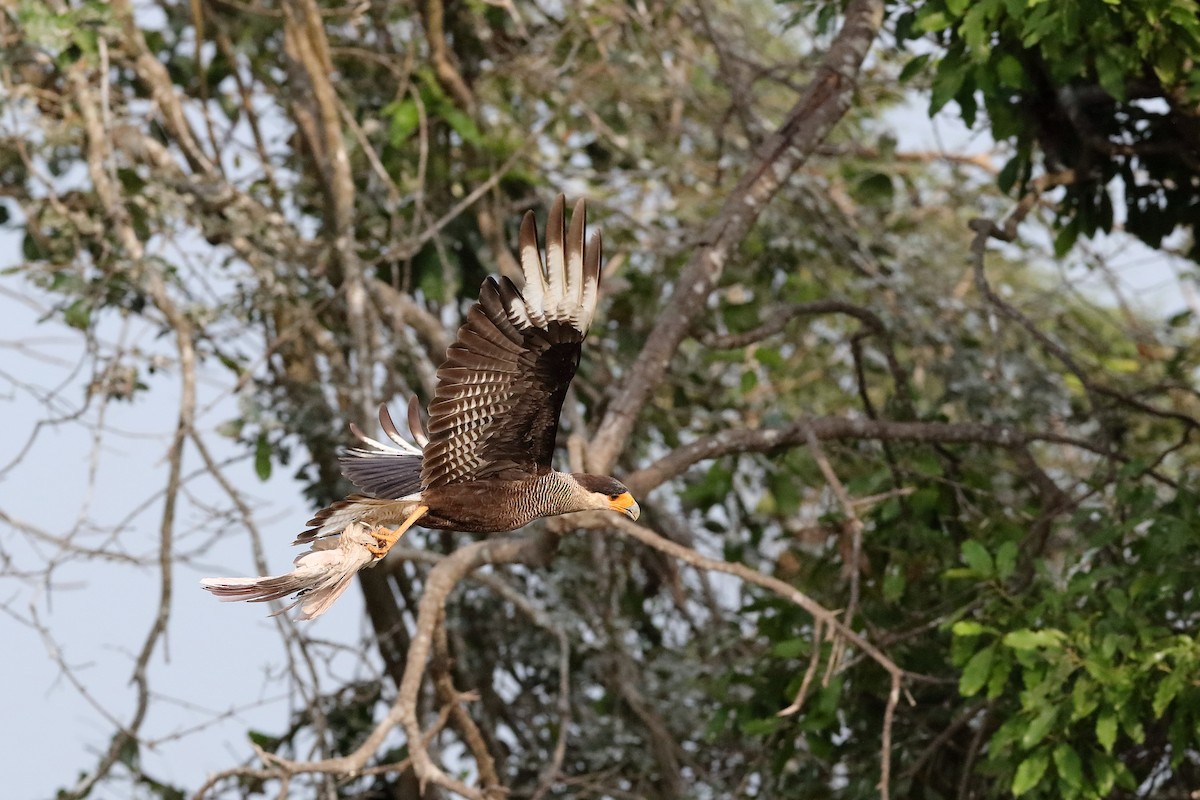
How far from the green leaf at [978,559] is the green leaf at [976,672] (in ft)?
0.65

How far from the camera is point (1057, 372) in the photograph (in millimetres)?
6691

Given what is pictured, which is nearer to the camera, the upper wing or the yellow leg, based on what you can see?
the upper wing

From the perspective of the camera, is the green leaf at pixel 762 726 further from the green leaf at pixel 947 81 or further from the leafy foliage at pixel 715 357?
the green leaf at pixel 947 81

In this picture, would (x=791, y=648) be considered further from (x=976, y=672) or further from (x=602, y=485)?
(x=602, y=485)

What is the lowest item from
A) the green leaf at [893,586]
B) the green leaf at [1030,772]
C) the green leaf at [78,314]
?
the green leaf at [1030,772]

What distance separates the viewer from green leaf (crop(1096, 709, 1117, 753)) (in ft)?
12.7

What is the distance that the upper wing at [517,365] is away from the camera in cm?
322

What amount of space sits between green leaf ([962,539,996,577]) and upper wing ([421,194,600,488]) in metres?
1.33

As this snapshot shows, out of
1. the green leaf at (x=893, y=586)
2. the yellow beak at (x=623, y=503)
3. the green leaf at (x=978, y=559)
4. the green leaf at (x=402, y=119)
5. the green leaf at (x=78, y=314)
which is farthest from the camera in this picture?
the green leaf at (x=402, y=119)

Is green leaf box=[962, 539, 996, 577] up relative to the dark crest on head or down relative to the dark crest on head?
down

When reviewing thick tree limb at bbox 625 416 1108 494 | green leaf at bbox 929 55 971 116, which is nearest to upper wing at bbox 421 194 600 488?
thick tree limb at bbox 625 416 1108 494

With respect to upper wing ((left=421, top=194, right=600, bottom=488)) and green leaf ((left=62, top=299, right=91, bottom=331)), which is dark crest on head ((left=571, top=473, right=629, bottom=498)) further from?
green leaf ((left=62, top=299, right=91, bottom=331))

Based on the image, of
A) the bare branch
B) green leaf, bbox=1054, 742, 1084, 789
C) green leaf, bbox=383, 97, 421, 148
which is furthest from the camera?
green leaf, bbox=383, 97, 421, 148

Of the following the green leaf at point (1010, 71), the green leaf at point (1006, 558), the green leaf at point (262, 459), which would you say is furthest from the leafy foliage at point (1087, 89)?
the green leaf at point (262, 459)
